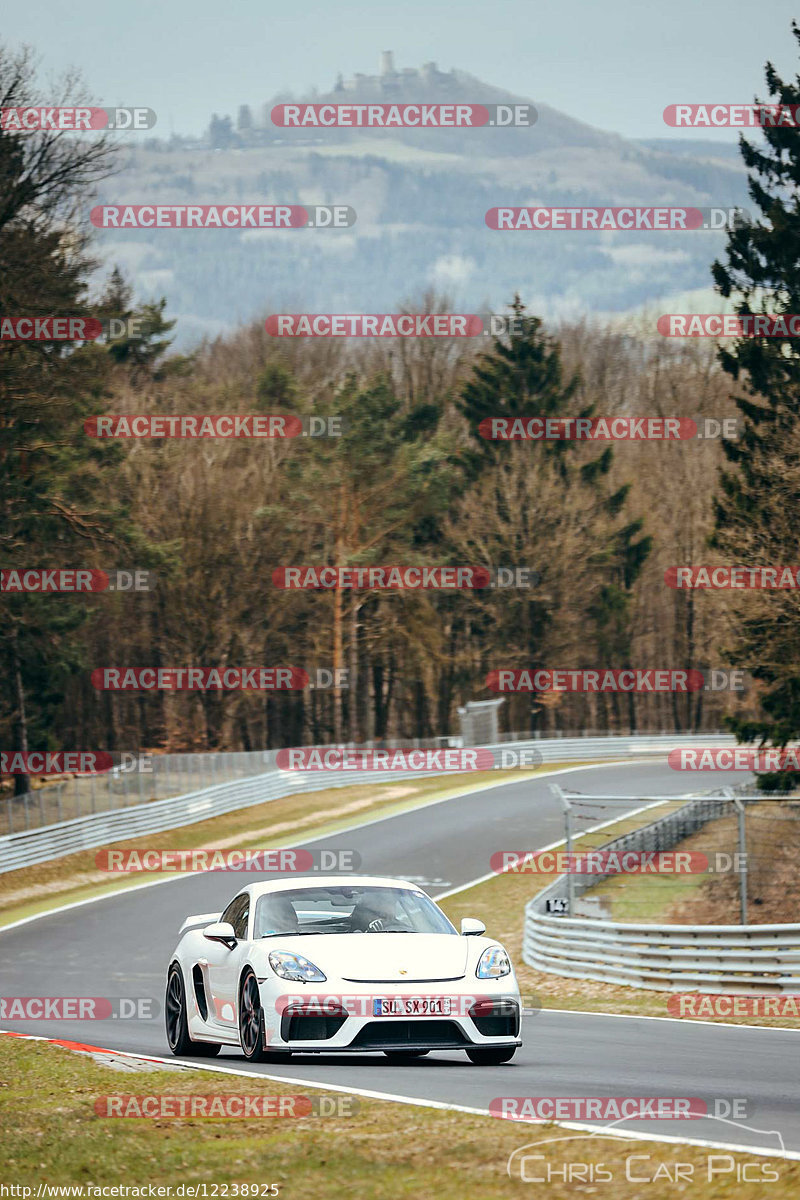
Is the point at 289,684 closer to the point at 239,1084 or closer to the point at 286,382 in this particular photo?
the point at 286,382

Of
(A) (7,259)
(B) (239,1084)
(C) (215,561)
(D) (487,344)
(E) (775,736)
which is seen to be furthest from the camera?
(D) (487,344)

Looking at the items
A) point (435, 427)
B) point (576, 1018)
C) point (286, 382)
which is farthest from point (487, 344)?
point (576, 1018)

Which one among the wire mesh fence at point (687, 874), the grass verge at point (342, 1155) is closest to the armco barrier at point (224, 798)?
the wire mesh fence at point (687, 874)

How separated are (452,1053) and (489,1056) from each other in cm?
107

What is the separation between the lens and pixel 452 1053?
38.2 ft

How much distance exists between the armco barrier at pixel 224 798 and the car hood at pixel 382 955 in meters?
27.5

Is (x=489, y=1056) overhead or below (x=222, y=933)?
below

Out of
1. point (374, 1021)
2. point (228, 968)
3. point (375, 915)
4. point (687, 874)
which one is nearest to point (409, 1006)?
point (374, 1021)

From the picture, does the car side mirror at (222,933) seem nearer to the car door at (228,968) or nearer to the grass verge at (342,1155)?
the car door at (228,968)

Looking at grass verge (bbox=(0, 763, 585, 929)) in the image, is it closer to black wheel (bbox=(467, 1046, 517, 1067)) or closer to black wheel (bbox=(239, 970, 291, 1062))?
black wheel (bbox=(239, 970, 291, 1062))

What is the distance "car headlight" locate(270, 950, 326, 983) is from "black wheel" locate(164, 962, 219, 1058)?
194 centimetres

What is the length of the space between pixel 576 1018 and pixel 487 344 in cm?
6951

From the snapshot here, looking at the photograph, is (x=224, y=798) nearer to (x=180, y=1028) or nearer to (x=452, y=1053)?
(x=180, y=1028)

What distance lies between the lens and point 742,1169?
679 centimetres
